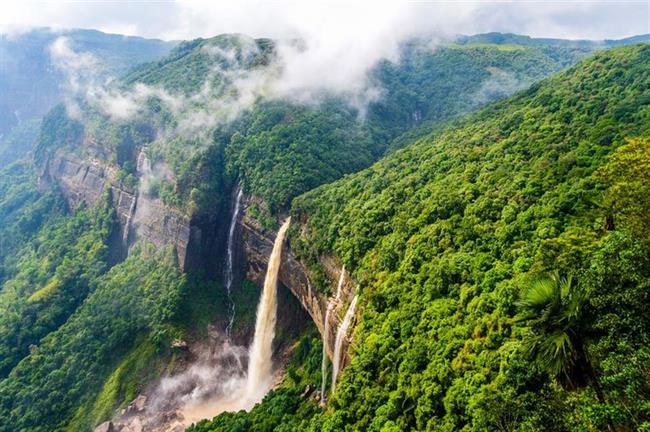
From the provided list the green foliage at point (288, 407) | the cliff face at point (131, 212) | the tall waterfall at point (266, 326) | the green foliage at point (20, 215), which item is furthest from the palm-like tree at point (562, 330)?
the green foliage at point (20, 215)

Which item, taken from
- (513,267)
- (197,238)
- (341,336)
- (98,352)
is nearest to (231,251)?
(197,238)

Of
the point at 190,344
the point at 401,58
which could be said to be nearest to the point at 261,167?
the point at 190,344

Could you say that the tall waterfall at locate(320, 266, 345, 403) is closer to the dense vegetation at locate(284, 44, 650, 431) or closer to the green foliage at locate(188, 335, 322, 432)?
the green foliage at locate(188, 335, 322, 432)

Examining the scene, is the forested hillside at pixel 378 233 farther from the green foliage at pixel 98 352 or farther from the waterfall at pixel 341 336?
the waterfall at pixel 341 336

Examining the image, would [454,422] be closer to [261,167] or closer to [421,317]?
[421,317]

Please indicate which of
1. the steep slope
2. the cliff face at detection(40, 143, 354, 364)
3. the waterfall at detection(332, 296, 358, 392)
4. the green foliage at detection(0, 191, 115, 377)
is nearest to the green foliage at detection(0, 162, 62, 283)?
the green foliage at detection(0, 191, 115, 377)
